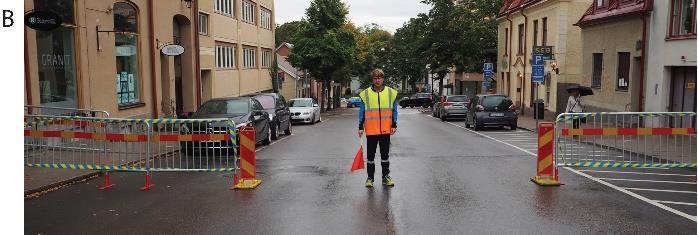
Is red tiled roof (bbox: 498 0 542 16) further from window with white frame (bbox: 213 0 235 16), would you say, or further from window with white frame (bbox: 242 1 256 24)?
window with white frame (bbox: 213 0 235 16)

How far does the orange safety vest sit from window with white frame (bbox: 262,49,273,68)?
34.5m

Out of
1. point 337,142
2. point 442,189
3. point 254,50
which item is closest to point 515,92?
point 254,50

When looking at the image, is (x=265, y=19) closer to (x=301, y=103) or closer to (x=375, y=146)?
(x=301, y=103)

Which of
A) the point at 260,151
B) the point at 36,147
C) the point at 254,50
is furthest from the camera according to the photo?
the point at 254,50

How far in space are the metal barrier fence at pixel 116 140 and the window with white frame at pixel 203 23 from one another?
1808cm

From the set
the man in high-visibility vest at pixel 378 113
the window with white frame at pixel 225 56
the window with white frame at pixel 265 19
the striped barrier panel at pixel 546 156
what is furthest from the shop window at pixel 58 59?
the window with white frame at pixel 265 19

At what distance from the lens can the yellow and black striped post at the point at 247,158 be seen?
907cm

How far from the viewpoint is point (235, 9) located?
112 ft

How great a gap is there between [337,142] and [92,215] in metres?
10.0

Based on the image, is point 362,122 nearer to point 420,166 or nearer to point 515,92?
point 420,166

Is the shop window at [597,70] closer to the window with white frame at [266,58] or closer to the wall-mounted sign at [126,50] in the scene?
the wall-mounted sign at [126,50]

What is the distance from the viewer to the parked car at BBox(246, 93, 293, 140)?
60.6 ft

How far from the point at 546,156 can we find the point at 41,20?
899 cm

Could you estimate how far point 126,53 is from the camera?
760 inches
